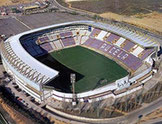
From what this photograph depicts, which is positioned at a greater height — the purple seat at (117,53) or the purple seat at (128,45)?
the purple seat at (128,45)

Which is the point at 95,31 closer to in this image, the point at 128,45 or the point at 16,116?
the point at 128,45


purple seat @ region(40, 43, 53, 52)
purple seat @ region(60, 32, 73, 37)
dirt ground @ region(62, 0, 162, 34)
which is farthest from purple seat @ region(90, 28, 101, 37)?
dirt ground @ region(62, 0, 162, 34)

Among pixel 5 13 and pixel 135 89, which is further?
pixel 5 13

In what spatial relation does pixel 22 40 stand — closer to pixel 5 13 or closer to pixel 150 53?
pixel 150 53

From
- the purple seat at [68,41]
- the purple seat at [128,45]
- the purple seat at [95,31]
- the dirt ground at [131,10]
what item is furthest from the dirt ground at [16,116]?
the dirt ground at [131,10]

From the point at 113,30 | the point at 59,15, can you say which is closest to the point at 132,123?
the point at 113,30

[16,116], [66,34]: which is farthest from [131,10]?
[16,116]

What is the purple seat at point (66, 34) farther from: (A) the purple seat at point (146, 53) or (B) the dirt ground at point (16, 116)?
(B) the dirt ground at point (16, 116)
